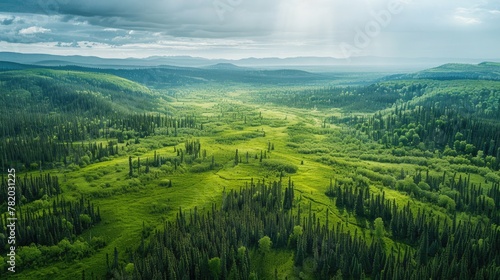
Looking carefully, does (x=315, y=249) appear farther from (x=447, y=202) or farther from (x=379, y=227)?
(x=447, y=202)

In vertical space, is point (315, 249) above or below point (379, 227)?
above

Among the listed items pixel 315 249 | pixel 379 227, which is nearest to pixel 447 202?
pixel 379 227

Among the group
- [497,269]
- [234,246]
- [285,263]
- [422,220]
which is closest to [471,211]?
[422,220]

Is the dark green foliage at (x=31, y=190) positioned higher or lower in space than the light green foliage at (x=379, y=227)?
higher

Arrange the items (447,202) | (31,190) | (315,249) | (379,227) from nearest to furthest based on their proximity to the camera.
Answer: (315,249)
(379,227)
(447,202)
(31,190)

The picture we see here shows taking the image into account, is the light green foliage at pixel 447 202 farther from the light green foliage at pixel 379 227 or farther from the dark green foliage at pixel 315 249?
the light green foliage at pixel 379 227

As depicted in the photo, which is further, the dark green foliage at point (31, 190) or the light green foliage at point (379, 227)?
the dark green foliage at point (31, 190)

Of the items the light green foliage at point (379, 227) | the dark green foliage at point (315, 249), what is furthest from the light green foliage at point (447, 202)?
the light green foliage at point (379, 227)

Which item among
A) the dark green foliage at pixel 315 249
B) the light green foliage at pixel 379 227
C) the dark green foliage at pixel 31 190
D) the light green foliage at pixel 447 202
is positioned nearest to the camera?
the dark green foliage at pixel 315 249

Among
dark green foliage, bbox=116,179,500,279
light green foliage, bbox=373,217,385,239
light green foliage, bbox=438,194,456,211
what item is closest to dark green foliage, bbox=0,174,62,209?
dark green foliage, bbox=116,179,500,279

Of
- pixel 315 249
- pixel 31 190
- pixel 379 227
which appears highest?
pixel 31 190

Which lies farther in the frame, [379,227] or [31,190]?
[31,190]
